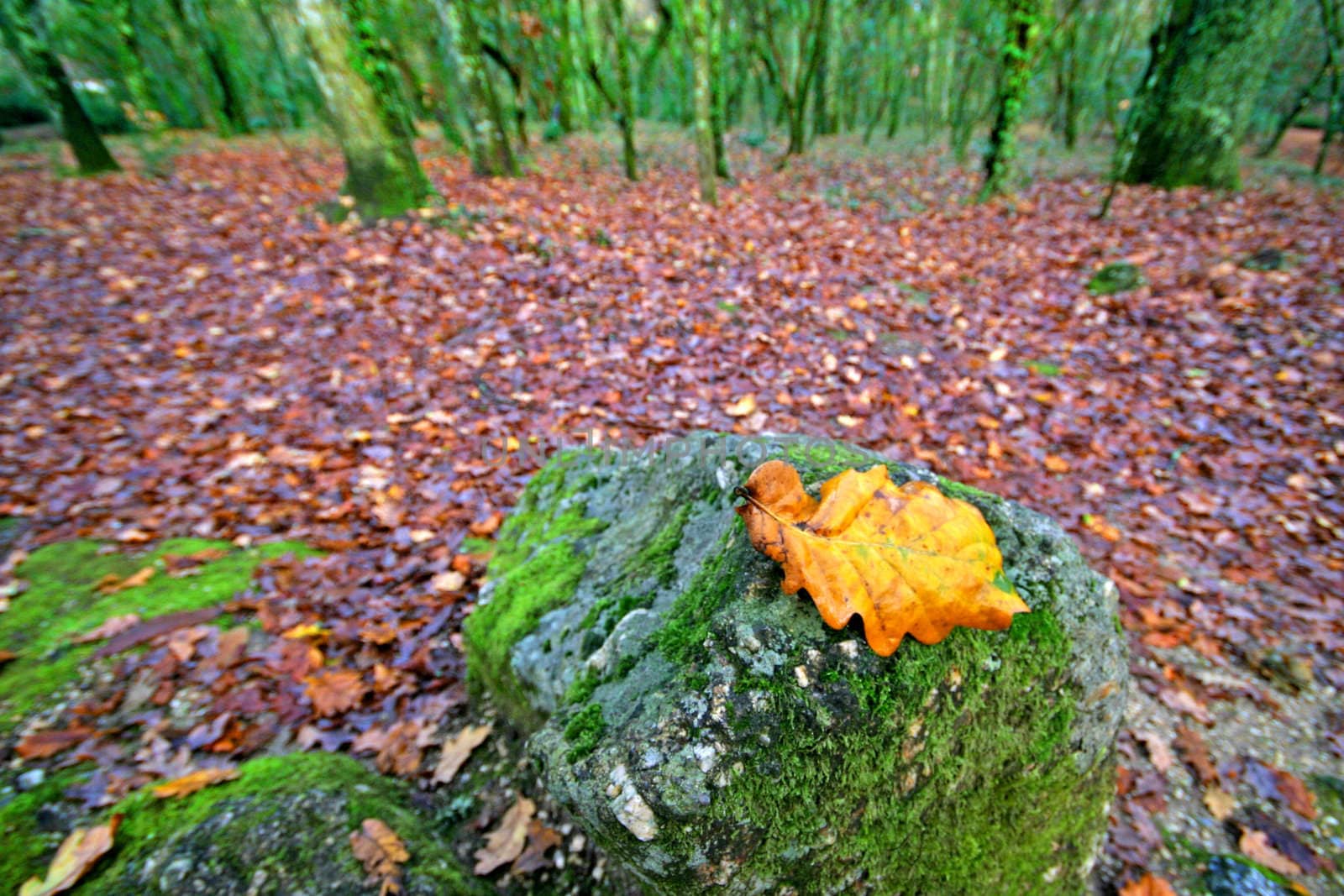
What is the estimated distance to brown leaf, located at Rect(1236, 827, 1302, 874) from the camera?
207 centimetres

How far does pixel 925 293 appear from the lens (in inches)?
250

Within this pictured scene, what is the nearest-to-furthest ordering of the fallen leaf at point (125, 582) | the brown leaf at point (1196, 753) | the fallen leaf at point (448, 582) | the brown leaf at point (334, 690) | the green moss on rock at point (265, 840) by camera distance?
the green moss on rock at point (265, 840) < the brown leaf at point (1196, 753) < the brown leaf at point (334, 690) < the fallen leaf at point (125, 582) < the fallen leaf at point (448, 582)

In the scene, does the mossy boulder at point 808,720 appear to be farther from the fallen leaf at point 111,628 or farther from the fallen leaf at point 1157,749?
the fallen leaf at point 111,628

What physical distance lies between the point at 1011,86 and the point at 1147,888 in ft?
32.8

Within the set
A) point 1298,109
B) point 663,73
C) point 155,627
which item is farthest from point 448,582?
point 663,73

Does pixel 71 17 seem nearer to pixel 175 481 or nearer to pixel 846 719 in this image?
pixel 175 481

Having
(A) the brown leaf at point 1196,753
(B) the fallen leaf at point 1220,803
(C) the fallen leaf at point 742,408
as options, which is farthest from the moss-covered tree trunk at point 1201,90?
(B) the fallen leaf at point 1220,803

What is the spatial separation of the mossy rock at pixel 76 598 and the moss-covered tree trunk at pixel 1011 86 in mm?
10664

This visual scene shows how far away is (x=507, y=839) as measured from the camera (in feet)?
6.31

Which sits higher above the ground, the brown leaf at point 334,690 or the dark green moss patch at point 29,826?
the dark green moss patch at point 29,826

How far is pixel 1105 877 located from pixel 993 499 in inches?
59.6

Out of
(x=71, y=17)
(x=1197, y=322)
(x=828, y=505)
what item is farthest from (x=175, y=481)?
(x=71, y=17)

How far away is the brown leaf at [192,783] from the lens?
1705 millimetres

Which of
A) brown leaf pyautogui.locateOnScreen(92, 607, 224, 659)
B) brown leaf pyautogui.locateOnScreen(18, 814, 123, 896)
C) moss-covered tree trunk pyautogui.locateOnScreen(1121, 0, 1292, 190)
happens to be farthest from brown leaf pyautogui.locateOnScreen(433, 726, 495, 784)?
moss-covered tree trunk pyautogui.locateOnScreen(1121, 0, 1292, 190)
